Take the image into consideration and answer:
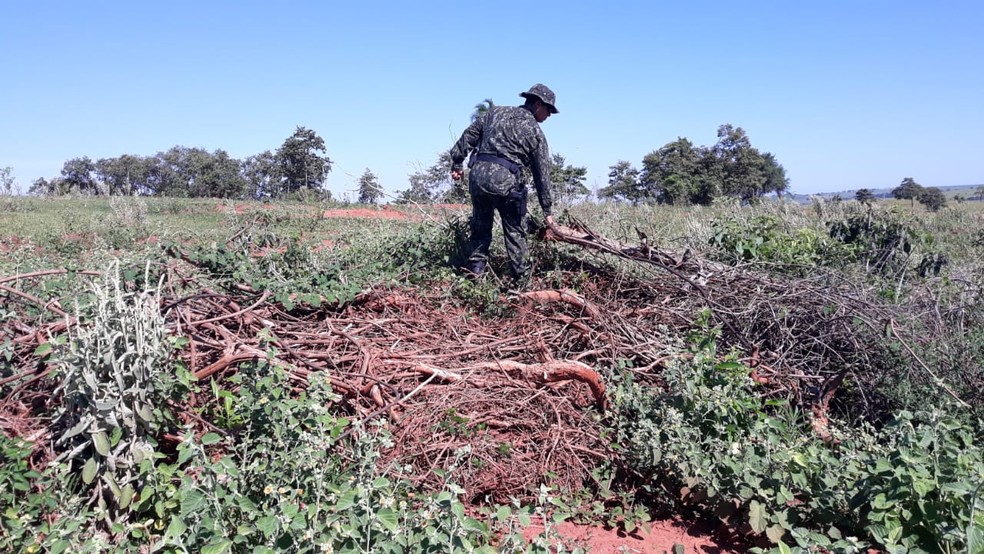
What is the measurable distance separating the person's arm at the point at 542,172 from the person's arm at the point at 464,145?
1.87 ft

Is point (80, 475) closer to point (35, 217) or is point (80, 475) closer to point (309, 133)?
point (35, 217)

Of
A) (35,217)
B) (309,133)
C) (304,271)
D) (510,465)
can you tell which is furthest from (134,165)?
(510,465)

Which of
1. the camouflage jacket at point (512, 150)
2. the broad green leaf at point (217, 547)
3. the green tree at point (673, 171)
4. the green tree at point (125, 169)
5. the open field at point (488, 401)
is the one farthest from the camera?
the green tree at point (125, 169)

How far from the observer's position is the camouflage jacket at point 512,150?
5.21 meters

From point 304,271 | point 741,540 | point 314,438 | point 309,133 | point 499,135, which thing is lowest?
point 741,540

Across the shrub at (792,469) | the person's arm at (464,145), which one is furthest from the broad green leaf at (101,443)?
the person's arm at (464,145)

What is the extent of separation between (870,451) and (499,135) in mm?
3500

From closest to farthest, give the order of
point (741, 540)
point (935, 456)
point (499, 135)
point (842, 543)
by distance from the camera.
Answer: point (842, 543), point (935, 456), point (741, 540), point (499, 135)

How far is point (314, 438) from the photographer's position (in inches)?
95.8

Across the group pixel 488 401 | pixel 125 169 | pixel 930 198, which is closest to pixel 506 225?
pixel 488 401

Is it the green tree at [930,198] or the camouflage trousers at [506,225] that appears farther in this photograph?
the green tree at [930,198]

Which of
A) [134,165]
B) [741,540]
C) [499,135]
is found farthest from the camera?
[134,165]

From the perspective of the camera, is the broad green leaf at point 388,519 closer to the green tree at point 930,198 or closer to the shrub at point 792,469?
the shrub at point 792,469

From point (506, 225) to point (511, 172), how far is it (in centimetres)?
44
